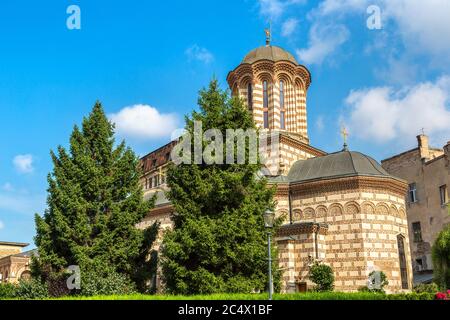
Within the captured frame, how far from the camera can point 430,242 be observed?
3297 centimetres

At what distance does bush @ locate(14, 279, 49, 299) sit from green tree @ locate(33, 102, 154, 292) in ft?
1.68

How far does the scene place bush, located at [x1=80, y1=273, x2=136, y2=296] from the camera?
55.9 ft

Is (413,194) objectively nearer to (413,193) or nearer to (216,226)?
(413,193)

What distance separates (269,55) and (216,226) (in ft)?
56.8

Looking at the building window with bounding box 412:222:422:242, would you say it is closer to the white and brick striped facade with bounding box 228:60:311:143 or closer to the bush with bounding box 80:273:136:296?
the white and brick striped facade with bounding box 228:60:311:143

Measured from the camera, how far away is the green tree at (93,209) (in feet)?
59.6

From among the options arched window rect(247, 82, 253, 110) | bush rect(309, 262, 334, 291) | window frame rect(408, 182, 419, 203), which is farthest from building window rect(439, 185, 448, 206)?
arched window rect(247, 82, 253, 110)

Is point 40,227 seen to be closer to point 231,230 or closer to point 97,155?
point 97,155

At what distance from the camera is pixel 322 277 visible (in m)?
21.7

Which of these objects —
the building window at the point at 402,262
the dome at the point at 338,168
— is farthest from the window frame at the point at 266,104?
the building window at the point at 402,262

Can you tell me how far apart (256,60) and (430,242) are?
17.2 metres

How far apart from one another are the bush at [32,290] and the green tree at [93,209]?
0.51m
